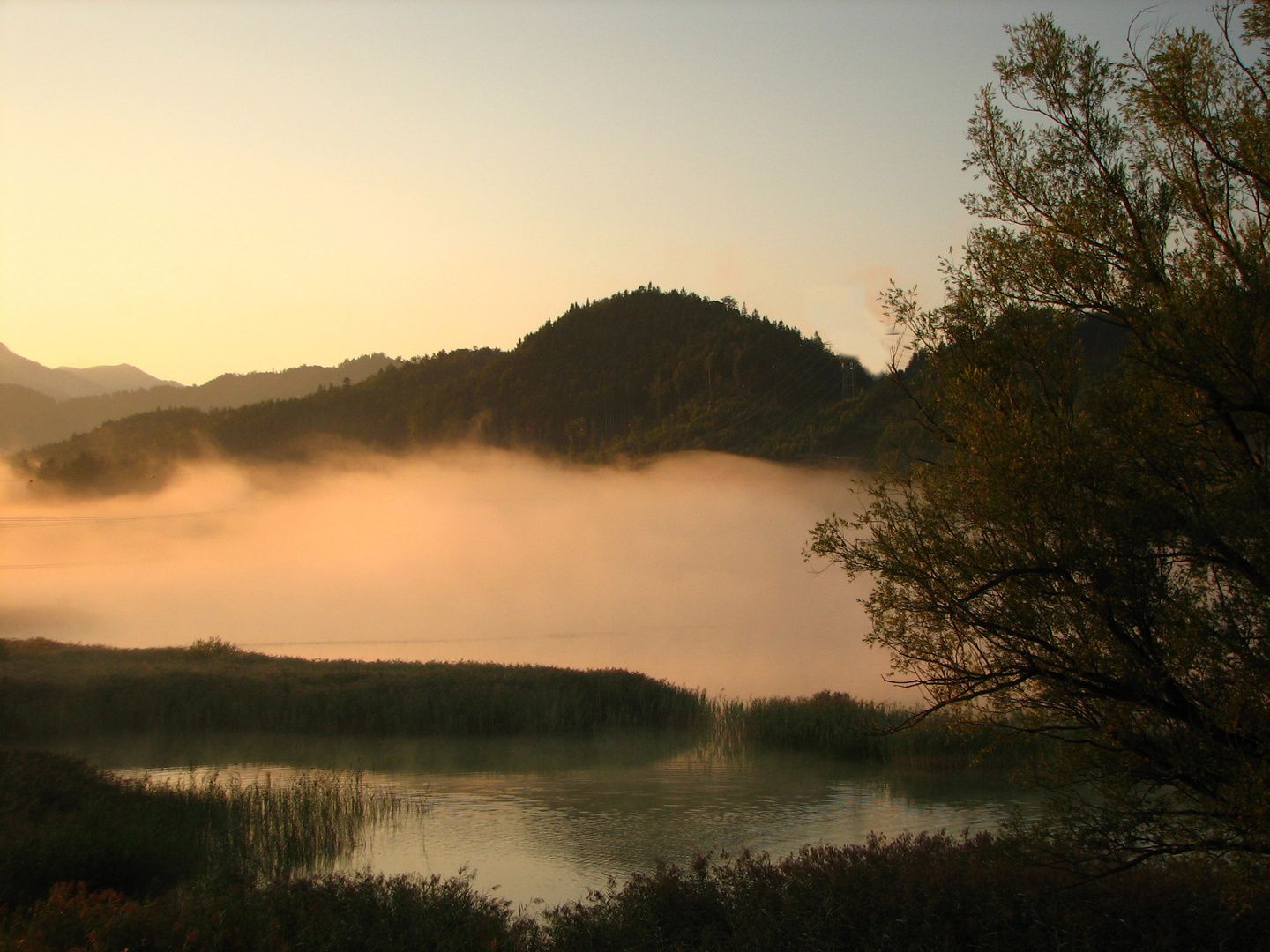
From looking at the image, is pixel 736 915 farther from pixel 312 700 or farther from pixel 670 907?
pixel 312 700

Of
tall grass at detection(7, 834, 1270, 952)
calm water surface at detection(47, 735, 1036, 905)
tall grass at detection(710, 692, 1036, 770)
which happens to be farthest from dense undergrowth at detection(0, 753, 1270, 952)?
tall grass at detection(710, 692, 1036, 770)

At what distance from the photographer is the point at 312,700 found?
23.2m

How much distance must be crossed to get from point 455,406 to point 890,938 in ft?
356

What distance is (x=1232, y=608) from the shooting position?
24.0 ft

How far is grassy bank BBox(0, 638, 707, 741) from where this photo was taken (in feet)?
70.3

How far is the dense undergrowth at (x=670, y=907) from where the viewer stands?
7.81 metres

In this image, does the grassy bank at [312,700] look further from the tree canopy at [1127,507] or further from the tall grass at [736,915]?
the tree canopy at [1127,507]

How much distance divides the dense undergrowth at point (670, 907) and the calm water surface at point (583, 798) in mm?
1916

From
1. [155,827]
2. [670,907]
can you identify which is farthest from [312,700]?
[670,907]

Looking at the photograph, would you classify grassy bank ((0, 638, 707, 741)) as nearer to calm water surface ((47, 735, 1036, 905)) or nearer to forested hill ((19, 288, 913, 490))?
calm water surface ((47, 735, 1036, 905))

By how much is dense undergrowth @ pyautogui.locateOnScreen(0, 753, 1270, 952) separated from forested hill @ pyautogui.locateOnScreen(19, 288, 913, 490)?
7291cm

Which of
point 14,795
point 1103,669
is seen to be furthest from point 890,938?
point 14,795

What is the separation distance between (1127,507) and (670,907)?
212 inches

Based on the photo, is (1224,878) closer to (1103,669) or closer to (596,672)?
(1103,669)
